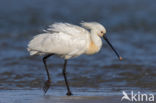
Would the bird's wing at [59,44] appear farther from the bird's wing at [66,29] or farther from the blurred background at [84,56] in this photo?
the blurred background at [84,56]

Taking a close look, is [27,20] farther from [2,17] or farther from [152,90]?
[152,90]

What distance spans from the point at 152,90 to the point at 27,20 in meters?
13.4

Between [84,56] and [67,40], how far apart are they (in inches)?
175

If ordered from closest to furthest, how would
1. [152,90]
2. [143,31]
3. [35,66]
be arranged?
[152,90], [35,66], [143,31]

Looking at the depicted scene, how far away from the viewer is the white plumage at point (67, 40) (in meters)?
9.24

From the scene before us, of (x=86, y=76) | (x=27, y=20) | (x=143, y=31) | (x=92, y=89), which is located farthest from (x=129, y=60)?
(x=27, y=20)

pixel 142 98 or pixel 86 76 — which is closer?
pixel 142 98

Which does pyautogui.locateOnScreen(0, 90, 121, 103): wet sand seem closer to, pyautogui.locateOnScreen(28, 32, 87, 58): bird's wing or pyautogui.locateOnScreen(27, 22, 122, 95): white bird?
pyautogui.locateOnScreen(27, 22, 122, 95): white bird

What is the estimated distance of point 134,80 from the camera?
34.6 ft

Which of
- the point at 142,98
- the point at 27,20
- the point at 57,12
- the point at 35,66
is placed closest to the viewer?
the point at 142,98

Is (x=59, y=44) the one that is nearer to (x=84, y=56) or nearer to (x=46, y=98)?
(x=46, y=98)

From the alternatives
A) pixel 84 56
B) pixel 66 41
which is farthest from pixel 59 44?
pixel 84 56

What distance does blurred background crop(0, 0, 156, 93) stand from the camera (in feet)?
34.1

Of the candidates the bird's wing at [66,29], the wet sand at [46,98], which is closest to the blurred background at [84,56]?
the wet sand at [46,98]
